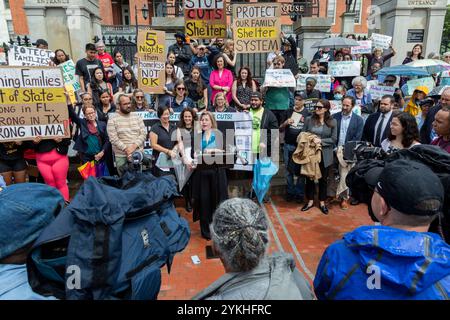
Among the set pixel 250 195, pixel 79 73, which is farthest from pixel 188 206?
pixel 79 73

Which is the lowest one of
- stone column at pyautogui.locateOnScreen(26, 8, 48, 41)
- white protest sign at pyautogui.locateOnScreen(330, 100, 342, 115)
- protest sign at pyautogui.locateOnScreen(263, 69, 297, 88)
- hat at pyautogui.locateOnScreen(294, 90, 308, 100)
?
white protest sign at pyautogui.locateOnScreen(330, 100, 342, 115)

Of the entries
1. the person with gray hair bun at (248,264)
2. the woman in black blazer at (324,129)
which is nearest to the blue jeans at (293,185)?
the woman in black blazer at (324,129)

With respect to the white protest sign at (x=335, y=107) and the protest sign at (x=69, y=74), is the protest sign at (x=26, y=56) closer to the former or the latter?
the protest sign at (x=69, y=74)

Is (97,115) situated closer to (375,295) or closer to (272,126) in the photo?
(272,126)

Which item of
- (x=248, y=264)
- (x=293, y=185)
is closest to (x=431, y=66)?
(x=293, y=185)

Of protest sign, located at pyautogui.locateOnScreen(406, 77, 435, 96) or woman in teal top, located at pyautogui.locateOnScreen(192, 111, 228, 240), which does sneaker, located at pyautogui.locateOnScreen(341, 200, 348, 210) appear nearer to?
woman in teal top, located at pyautogui.locateOnScreen(192, 111, 228, 240)

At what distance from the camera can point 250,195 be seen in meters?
6.36

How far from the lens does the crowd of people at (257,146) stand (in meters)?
1.46

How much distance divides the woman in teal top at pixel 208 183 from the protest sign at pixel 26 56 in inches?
131

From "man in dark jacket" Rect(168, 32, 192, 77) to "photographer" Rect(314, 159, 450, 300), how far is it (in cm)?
725

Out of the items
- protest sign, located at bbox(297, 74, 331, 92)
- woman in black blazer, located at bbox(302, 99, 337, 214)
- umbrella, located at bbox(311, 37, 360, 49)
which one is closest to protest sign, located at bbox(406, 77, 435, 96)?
protest sign, located at bbox(297, 74, 331, 92)

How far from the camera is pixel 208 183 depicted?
496 cm

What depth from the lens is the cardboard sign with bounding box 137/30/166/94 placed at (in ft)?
21.2
